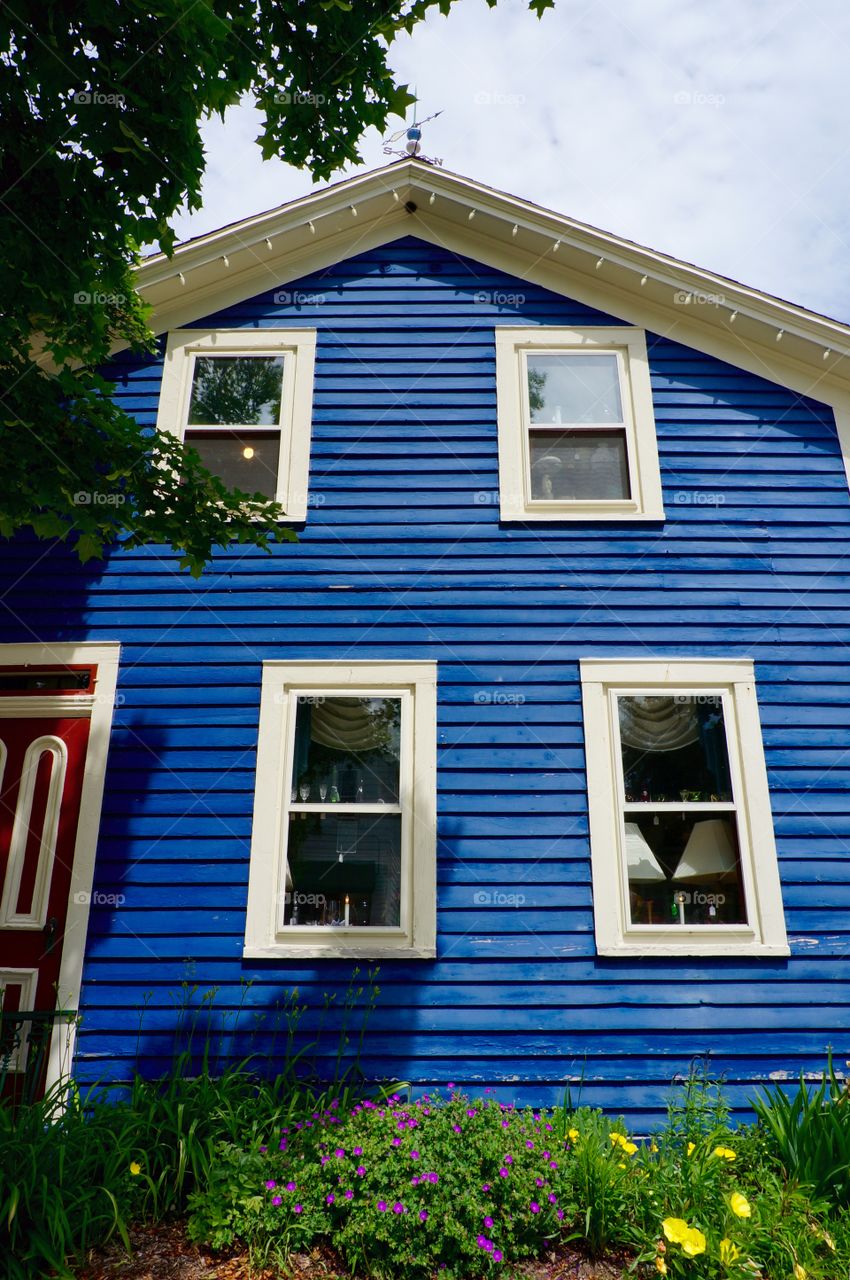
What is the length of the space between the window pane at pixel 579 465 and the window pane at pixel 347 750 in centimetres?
228

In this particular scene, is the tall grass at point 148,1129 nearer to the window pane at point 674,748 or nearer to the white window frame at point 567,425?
the window pane at point 674,748

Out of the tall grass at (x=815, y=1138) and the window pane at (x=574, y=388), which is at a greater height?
the window pane at (x=574, y=388)

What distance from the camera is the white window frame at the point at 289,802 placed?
5988 millimetres

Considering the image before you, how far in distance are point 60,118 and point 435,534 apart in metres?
3.69

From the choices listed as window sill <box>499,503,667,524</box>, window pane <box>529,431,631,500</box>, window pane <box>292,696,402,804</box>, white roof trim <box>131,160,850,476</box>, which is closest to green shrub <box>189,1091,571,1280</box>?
window pane <box>292,696,402,804</box>

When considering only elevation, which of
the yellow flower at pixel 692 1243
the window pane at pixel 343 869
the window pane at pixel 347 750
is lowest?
the yellow flower at pixel 692 1243

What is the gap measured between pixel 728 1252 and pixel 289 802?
3759 millimetres

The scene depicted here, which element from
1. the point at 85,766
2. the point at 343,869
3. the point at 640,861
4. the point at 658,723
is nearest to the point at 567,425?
the point at 658,723

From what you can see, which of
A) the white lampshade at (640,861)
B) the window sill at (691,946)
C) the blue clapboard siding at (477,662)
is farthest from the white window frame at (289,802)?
the white lampshade at (640,861)

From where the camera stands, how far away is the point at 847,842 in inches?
246

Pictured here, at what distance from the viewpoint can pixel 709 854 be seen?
20.7 feet

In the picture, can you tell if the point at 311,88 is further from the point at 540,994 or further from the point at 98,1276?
the point at 98,1276

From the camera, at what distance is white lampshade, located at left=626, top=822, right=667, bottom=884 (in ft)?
20.5

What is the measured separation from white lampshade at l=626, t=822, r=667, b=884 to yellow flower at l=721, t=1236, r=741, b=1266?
2462 millimetres
